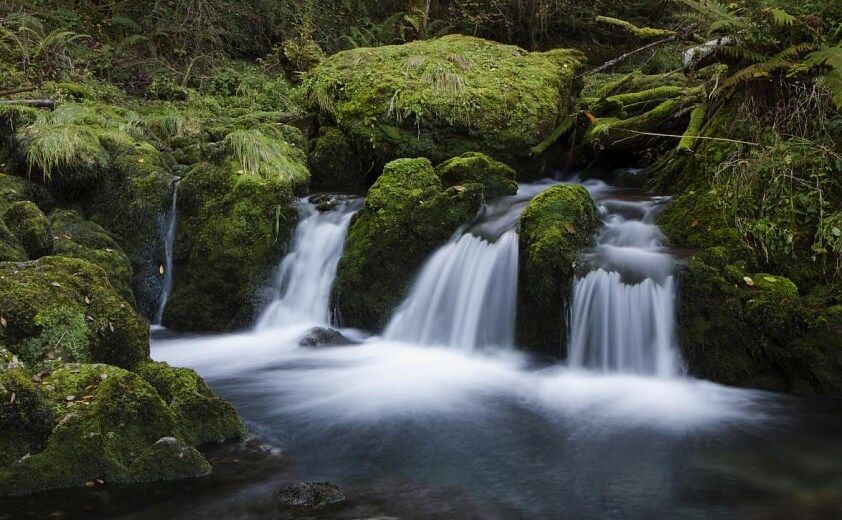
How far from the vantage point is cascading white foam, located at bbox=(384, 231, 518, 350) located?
266 inches

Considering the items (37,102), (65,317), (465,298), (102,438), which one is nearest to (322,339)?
(465,298)

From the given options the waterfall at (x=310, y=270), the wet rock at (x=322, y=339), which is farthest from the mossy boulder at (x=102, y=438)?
the waterfall at (x=310, y=270)

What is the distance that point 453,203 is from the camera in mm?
7590

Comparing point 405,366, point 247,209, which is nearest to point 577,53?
point 247,209

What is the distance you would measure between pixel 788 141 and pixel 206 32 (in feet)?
42.6

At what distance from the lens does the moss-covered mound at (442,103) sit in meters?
9.42

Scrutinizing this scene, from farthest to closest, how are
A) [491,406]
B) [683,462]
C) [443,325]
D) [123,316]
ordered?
[443,325]
[491,406]
[123,316]
[683,462]

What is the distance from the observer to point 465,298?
7023 mm

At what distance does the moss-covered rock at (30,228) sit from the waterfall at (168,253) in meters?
1.79

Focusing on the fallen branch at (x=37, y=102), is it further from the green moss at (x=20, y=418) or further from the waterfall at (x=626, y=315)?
the waterfall at (x=626, y=315)

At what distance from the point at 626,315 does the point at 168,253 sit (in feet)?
18.1

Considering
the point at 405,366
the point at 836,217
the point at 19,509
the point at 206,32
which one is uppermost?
the point at 206,32

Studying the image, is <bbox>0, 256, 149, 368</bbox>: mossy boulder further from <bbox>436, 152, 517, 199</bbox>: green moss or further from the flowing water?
<bbox>436, 152, 517, 199</bbox>: green moss

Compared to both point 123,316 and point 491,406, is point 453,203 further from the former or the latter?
point 123,316
